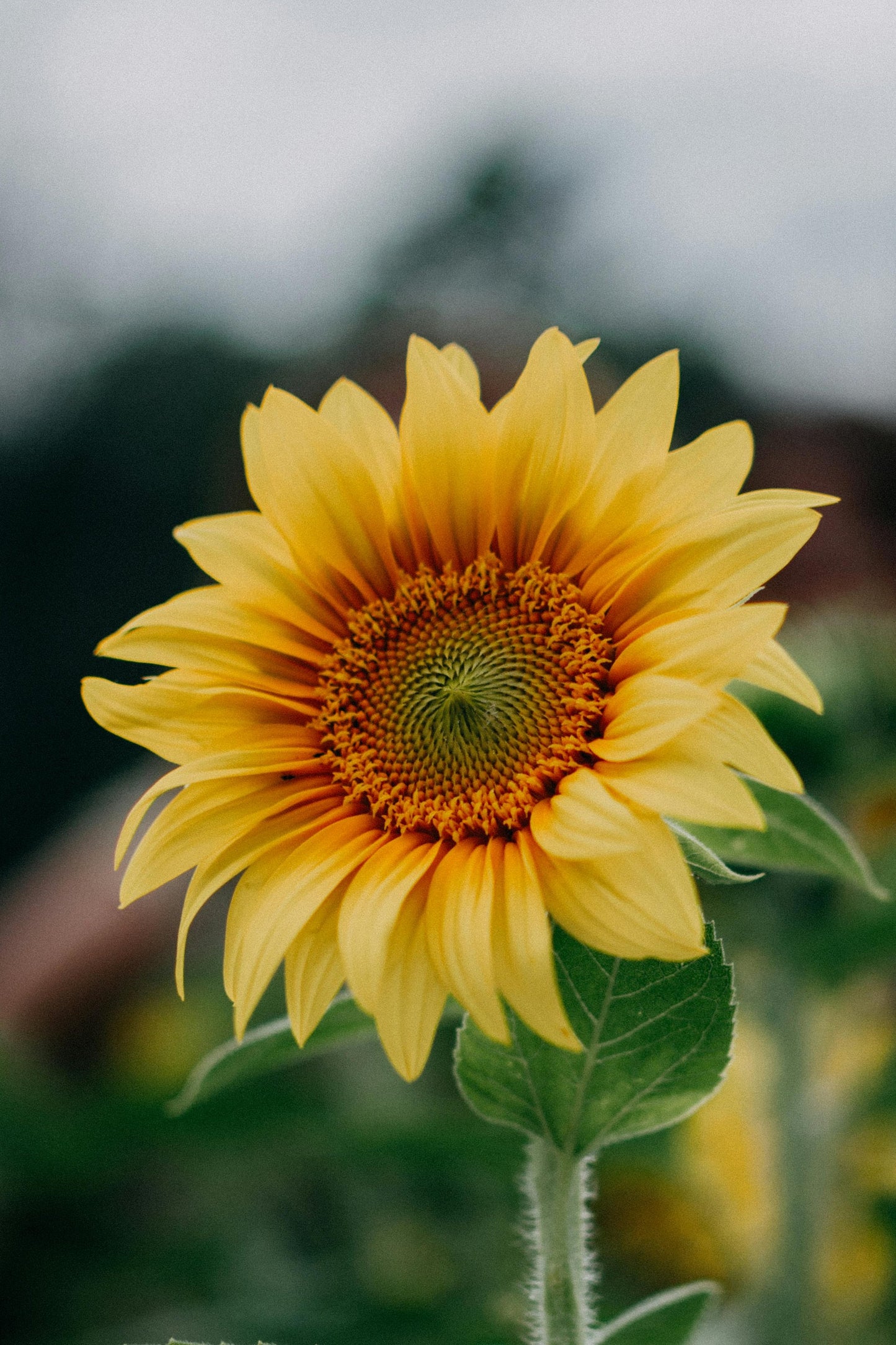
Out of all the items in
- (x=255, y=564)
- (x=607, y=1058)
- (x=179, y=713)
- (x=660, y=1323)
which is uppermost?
(x=255, y=564)

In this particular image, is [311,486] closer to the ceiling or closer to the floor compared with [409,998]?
closer to the ceiling

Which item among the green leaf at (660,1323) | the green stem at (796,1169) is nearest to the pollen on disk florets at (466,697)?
the green leaf at (660,1323)

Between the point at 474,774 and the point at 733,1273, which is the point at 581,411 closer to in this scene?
the point at 474,774

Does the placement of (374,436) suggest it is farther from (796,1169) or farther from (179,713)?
(796,1169)

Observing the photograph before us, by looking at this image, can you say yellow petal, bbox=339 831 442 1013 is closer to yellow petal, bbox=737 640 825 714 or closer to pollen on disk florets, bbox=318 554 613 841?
pollen on disk florets, bbox=318 554 613 841

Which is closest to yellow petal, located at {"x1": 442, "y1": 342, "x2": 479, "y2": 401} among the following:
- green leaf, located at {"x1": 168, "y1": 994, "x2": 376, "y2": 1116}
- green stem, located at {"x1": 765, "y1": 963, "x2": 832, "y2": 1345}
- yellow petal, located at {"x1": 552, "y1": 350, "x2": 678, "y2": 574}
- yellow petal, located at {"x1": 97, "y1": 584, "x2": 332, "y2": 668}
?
yellow petal, located at {"x1": 552, "y1": 350, "x2": 678, "y2": 574}

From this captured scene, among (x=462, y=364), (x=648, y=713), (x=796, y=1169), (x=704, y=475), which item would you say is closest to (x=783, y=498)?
(x=704, y=475)

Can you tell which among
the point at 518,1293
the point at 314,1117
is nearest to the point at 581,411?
the point at 314,1117

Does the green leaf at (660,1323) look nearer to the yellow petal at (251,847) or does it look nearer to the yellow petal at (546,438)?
the yellow petal at (251,847)
